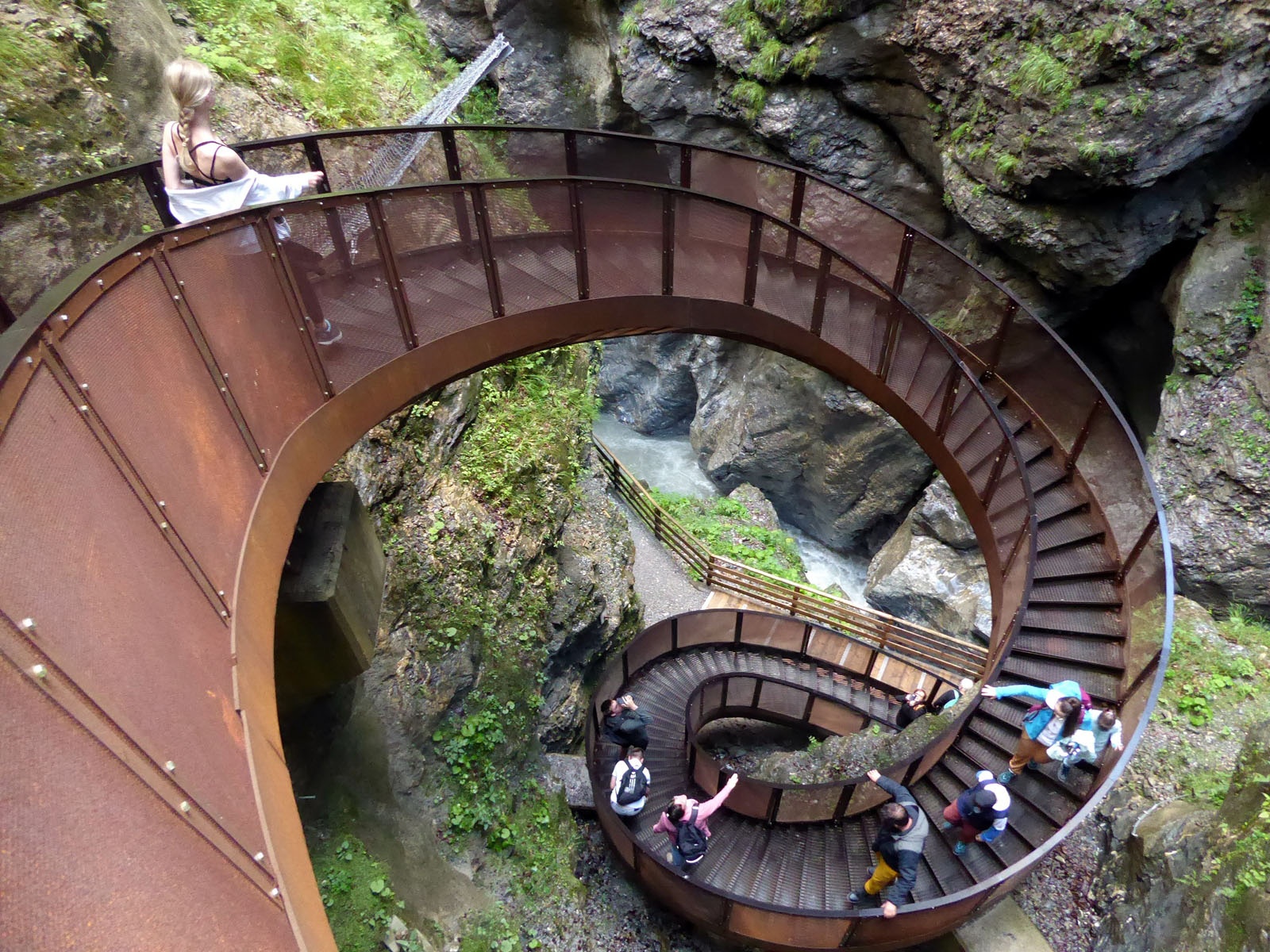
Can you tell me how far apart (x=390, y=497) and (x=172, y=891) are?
573 cm

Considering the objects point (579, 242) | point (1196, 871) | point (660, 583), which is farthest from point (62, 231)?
point (660, 583)

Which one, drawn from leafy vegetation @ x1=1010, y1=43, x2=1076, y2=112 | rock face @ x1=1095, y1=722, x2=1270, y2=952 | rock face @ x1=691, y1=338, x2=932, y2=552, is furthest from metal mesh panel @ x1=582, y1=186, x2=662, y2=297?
rock face @ x1=691, y1=338, x2=932, y2=552

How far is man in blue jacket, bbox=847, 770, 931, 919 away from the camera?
527 centimetres

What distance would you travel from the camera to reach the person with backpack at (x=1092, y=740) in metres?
5.43

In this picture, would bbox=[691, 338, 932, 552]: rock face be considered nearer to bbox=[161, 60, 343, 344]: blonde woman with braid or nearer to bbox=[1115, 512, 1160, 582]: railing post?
bbox=[1115, 512, 1160, 582]: railing post

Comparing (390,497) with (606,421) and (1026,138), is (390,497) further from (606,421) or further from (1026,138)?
(606,421)

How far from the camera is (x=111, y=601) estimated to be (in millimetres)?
2023

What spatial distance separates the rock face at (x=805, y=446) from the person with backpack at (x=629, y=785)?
11.1 m

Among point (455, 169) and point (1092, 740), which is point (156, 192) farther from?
point (1092, 740)

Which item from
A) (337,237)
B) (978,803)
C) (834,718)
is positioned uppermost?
(337,237)

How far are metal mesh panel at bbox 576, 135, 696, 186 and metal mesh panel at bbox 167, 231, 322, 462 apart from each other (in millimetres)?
4893

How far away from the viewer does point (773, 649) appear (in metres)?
10.9

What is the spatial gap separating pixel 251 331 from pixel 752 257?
542 centimetres

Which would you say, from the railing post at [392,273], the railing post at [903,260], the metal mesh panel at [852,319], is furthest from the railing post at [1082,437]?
the railing post at [392,273]
